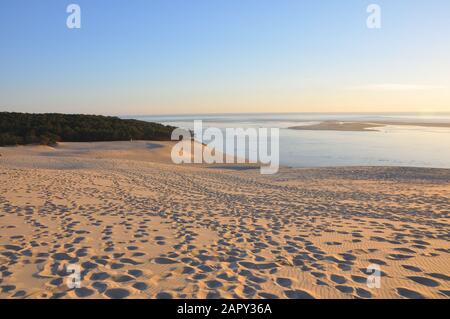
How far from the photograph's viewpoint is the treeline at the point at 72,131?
95.8 feet

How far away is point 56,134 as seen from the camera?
33.8m

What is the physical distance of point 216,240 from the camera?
19.8 ft

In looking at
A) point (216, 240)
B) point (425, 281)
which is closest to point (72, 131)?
point (216, 240)

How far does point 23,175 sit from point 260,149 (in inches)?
872

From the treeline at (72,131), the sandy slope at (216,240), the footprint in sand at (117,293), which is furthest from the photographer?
the treeline at (72,131)

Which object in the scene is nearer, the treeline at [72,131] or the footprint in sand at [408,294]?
the footprint in sand at [408,294]

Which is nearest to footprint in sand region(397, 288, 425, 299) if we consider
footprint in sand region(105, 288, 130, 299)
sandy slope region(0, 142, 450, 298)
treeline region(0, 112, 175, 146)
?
sandy slope region(0, 142, 450, 298)

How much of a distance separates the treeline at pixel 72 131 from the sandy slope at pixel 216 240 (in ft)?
62.2

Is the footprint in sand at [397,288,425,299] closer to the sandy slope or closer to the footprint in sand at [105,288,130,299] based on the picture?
the sandy slope

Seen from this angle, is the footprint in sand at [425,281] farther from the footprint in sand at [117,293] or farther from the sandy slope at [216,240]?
the footprint in sand at [117,293]

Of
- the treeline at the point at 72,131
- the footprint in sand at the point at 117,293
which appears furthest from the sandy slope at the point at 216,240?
the treeline at the point at 72,131

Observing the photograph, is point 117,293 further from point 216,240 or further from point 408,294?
point 408,294
